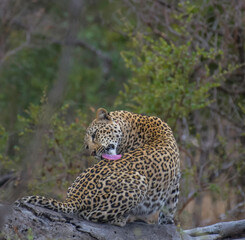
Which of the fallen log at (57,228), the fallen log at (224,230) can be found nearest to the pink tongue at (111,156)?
the fallen log at (57,228)

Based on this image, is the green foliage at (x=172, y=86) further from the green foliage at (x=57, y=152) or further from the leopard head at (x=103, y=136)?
the leopard head at (x=103, y=136)

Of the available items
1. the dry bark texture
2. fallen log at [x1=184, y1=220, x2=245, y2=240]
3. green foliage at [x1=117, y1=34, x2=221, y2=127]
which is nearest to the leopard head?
the dry bark texture

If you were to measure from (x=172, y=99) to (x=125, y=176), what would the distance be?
4.14 m

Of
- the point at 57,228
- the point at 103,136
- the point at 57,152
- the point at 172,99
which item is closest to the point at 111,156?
the point at 103,136

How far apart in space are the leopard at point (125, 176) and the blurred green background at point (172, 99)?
103 cm

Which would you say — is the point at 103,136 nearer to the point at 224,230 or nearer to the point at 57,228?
the point at 224,230

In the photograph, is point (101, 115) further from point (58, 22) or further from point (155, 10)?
point (58, 22)

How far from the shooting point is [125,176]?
6086 millimetres

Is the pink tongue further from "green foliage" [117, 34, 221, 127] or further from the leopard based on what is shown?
"green foliage" [117, 34, 221, 127]

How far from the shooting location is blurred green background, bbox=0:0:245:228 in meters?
9.98

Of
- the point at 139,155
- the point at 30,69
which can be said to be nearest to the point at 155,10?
the point at 30,69

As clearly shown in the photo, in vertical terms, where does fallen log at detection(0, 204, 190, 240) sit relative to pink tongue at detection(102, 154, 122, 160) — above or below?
below

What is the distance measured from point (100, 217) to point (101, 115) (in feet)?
5.77

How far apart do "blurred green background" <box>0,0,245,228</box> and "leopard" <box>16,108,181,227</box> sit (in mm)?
1027
